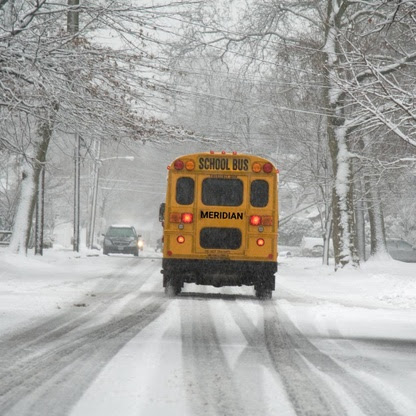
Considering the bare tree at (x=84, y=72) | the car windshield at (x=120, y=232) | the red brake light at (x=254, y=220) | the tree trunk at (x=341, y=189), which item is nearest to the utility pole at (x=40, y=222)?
the car windshield at (x=120, y=232)

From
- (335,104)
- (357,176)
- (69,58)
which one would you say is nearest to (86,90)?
(69,58)

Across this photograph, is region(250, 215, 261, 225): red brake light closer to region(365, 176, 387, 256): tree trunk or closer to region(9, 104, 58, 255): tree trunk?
region(9, 104, 58, 255): tree trunk

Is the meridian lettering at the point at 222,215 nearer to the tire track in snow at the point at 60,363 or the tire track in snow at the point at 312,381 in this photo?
the tire track in snow at the point at 60,363

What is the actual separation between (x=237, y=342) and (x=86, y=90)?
7.14m

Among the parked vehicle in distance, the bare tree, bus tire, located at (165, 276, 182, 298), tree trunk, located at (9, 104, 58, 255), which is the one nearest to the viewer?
the bare tree

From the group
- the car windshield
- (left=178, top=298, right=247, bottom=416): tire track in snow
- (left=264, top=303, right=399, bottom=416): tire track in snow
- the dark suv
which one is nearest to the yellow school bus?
(left=178, top=298, right=247, bottom=416): tire track in snow

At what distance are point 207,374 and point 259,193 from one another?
924 cm

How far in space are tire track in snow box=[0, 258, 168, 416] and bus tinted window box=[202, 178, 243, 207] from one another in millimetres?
4482

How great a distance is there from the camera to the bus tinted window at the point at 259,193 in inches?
634

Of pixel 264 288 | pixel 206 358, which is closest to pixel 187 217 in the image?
pixel 264 288

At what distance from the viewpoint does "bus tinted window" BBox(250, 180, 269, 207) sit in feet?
52.9

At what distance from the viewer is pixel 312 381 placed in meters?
6.91

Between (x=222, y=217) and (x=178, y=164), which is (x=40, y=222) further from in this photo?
(x=222, y=217)

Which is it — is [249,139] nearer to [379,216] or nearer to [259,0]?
[379,216]
